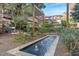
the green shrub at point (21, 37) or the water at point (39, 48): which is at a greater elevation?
the green shrub at point (21, 37)

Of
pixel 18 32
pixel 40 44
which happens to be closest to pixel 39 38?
pixel 40 44

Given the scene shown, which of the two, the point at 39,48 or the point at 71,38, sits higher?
the point at 71,38

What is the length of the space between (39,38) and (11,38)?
0.32 m

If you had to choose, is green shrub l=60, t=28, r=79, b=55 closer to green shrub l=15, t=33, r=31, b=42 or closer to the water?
the water

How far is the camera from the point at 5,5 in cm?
270

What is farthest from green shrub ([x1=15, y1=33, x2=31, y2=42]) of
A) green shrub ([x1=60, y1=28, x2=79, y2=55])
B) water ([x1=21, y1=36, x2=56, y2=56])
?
green shrub ([x1=60, y1=28, x2=79, y2=55])

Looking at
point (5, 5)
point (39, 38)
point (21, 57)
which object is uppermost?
point (5, 5)

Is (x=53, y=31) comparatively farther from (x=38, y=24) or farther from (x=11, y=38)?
(x=11, y=38)

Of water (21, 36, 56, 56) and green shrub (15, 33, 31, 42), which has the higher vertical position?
green shrub (15, 33, 31, 42)

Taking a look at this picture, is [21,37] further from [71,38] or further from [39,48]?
[71,38]

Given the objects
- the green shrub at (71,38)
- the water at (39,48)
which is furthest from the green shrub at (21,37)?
the green shrub at (71,38)

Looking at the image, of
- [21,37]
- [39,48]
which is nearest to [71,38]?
[39,48]

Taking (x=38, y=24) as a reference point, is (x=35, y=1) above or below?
above

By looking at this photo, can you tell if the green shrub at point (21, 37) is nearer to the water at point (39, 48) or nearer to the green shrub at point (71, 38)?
the water at point (39, 48)
